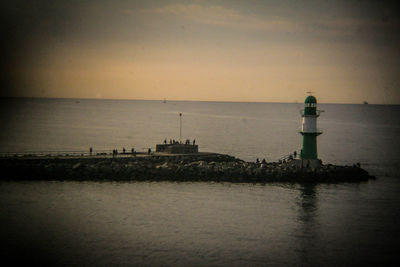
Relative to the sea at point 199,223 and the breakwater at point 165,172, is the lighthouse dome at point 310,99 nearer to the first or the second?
the breakwater at point 165,172

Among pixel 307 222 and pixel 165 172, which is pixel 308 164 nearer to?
pixel 165 172

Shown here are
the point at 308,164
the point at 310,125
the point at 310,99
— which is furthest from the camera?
the point at 308,164

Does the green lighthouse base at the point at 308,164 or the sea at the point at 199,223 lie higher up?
the green lighthouse base at the point at 308,164

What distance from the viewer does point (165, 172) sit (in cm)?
4162

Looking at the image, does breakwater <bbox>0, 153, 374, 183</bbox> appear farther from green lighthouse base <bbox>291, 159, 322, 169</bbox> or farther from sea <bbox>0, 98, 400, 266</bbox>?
sea <bbox>0, 98, 400, 266</bbox>

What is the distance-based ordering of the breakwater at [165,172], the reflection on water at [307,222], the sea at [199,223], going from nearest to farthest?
1. the sea at [199,223]
2. the reflection on water at [307,222]
3. the breakwater at [165,172]

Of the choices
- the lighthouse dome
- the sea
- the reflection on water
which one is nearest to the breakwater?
the sea

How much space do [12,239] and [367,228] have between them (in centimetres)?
2176

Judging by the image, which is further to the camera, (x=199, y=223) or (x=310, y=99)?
(x=310, y=99)

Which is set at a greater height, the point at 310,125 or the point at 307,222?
the point at 310,125

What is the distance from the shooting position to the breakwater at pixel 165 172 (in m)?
41.2

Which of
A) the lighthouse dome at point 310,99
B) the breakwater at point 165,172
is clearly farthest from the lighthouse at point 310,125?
the breakwater at point 165,172

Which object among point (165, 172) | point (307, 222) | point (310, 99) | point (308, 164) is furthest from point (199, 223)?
point (310, 99)

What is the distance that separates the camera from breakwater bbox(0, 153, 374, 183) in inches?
1624
